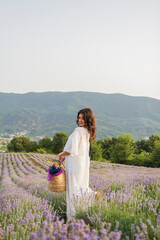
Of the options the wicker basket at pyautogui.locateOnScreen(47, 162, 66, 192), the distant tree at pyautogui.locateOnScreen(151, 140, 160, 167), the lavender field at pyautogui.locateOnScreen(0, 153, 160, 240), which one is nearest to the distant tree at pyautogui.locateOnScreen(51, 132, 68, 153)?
the distant tree at pyautogui.locateOnScreen(151, 140, 160, 167)

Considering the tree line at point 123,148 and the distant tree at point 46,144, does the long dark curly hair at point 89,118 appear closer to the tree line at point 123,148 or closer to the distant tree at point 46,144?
the tree line at point 123,148

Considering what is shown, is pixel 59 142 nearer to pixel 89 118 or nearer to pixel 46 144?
pixel 46 144

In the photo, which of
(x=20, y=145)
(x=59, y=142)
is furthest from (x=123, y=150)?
(x=20, y=145)

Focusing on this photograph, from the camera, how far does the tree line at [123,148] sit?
901 inches

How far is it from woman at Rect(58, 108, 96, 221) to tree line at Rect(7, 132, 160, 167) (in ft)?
64.3

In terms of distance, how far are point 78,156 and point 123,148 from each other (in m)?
22.9

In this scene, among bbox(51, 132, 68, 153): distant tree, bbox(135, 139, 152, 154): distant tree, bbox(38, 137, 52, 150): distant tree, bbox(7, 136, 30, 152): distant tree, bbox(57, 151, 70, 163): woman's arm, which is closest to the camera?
bbox(57, 151, 70, 163): woman's arm

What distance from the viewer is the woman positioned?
3.33 m

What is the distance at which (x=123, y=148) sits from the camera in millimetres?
25516

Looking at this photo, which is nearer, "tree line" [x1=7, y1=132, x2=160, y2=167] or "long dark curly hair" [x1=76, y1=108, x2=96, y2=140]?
"long dark curly hair" [x1=76, y1=108, x2=96, y2=140]

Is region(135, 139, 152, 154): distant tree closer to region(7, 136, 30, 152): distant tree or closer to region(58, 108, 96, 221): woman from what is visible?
region(7, 136, 30, 152): distant tree

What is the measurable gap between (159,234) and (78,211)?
49.2 inches

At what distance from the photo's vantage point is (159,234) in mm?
1683

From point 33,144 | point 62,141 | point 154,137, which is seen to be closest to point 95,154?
point 154,137
